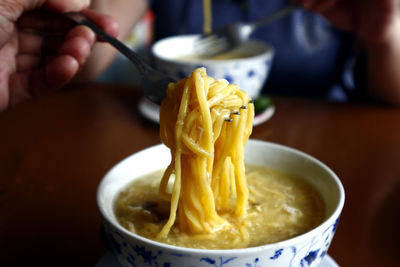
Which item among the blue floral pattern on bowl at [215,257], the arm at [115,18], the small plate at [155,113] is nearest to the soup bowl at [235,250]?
the blue floral pattern on bowl at [215,257]

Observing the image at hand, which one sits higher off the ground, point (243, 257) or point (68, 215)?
point (243, 257)

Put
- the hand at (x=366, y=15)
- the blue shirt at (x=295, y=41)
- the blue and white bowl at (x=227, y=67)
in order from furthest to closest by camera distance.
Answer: the blue shirt at (x=295, y=41) < the hand at (x=366, y=15) < the blue and white bowl at (x=227, y=67)

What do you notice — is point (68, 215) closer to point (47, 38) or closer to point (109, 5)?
point (47, 38)

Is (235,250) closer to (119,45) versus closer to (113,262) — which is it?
(113,262)

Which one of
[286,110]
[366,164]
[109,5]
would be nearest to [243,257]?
[366,164]

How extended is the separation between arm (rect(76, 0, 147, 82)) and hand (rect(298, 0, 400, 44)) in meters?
0.93

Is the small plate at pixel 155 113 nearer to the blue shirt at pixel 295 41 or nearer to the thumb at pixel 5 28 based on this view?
the thumb at pixel 5 28

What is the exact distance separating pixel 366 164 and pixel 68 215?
810 millimetres

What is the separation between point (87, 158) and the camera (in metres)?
1.29

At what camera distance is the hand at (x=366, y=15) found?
167cm

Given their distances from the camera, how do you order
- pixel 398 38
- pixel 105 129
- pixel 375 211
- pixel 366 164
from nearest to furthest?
pixel 375 211 → pixel 366 164 → pixel 105 129 → pixel 398 38

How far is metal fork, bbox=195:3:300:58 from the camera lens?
1.71 m

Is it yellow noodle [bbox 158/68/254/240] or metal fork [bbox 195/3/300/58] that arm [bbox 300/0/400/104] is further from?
yellow noodle [bbox 158/68/254/240]

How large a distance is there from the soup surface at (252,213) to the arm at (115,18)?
3.95 ft
